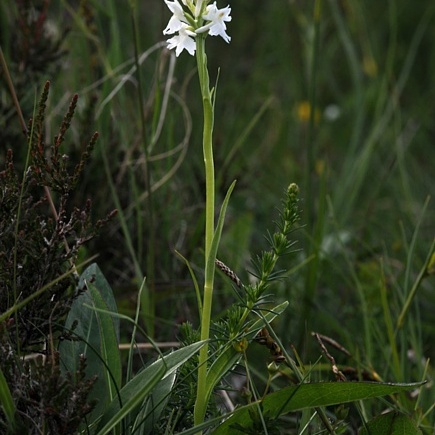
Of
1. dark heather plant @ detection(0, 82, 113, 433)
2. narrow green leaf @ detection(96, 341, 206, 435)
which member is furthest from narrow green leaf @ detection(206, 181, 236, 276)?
dark heather plant @ detection(0, 82, 113, 433)

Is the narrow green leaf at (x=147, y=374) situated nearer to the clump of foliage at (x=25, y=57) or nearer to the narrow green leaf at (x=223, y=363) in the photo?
the narrow green leaf at (x=223, y=363)

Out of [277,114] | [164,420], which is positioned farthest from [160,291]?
[277,114]

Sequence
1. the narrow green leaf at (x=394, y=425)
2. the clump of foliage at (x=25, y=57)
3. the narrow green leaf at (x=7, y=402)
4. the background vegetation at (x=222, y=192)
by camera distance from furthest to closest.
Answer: the clump of foliage at (x=25, y=57)
the background vegetation at (x=222, y=192)
the narrow green leaf at (x=394, y=425)
the narrow green leaf at (x=7, y=402)

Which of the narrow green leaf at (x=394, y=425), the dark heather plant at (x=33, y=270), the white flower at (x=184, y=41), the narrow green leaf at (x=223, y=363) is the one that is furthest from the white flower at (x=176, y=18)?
the narrow green leaf at (x=394, y=425)

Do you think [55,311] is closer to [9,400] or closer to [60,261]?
[60,261]

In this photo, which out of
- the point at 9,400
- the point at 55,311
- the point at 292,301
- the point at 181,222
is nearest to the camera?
the point at 9,400

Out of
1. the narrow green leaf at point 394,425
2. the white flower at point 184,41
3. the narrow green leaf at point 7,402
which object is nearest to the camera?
the narrow green leaf at point 7,402
